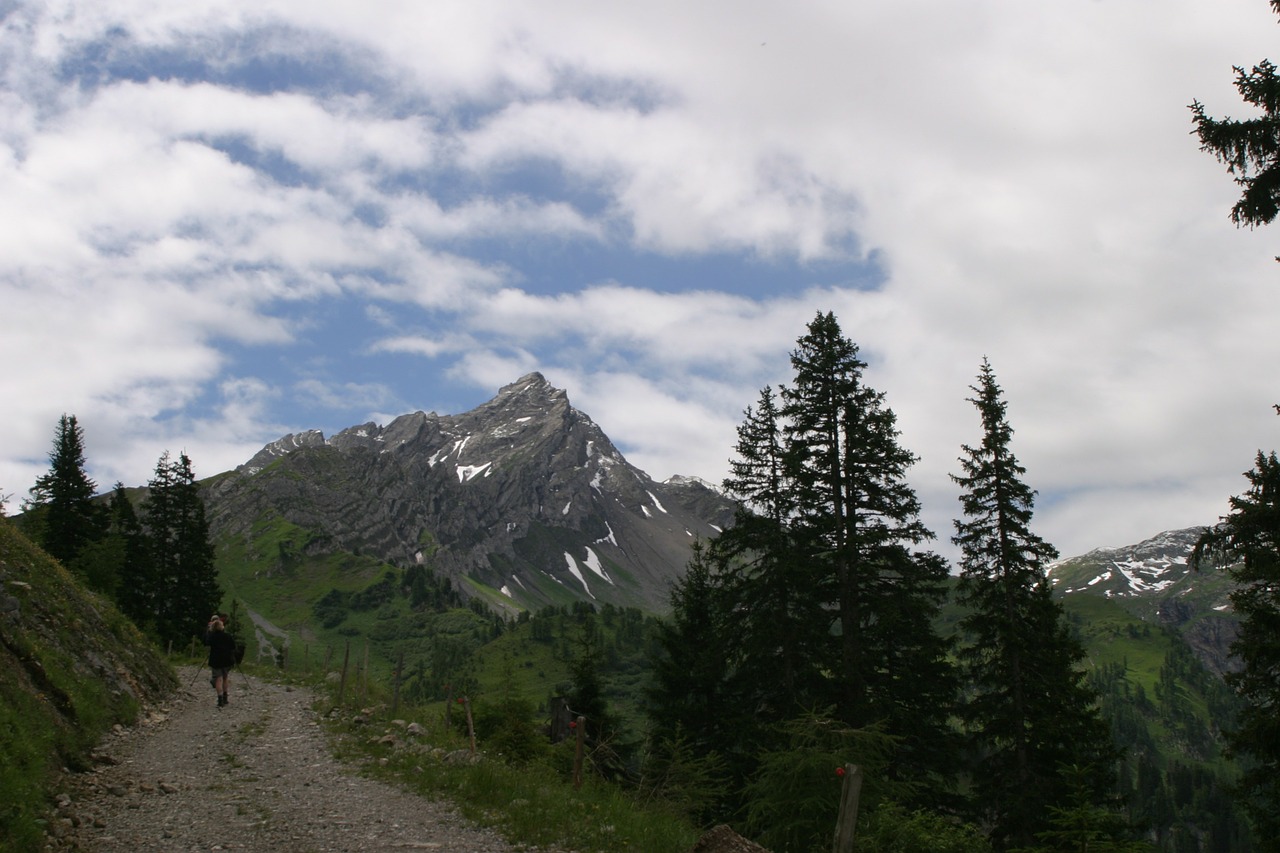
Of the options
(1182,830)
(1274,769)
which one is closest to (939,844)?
(1274,769)

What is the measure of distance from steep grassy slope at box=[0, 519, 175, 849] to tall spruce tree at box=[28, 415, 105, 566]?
123 ft

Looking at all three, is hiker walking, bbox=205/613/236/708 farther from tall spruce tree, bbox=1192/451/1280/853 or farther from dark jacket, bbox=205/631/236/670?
tall spruce tree, bbox=1192/451/1280/853

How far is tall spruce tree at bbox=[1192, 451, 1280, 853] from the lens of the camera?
63.4ft

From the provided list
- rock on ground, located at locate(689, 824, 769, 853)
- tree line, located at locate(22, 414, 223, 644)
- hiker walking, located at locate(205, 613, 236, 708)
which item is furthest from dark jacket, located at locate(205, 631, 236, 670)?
tree line, located at locate(22, 414, 223, 644)

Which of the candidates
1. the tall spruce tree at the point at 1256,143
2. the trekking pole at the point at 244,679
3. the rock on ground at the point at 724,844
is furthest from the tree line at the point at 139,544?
the tall spruce tree at the point at 1256,143

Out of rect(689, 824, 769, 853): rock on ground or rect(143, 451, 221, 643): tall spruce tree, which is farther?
rect(143, 451, 221, 643): tall spruce tree

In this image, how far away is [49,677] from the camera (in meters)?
15.6

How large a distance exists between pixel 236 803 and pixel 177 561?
54.1 metres

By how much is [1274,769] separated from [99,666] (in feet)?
93.8

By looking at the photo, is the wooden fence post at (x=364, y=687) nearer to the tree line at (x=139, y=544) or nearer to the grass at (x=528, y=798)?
the grass at (x=528, y=798)

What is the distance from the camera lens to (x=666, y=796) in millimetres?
17922

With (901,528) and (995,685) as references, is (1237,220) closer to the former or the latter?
(901,528)

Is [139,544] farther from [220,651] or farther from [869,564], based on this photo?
[869,564]

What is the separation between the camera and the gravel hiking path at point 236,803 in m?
11.6
